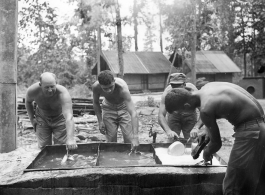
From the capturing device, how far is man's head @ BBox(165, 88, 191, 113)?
307 cm

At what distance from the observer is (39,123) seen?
5047 millimetres

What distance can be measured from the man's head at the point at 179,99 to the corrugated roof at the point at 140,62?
20145 mm

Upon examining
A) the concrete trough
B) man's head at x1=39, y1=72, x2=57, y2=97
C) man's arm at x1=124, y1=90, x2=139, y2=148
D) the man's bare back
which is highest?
man's head at x1=39, y1=72, x2=57, y2=97

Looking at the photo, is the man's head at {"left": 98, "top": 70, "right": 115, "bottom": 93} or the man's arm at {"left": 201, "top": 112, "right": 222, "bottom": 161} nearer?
the man's arm at {"left": 201, "top": 112, "right": 222, "bottom": 161}

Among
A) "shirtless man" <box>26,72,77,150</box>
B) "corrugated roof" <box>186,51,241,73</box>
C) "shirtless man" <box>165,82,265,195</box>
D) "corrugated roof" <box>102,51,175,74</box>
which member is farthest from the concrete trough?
"corrugated roof" <box>186,51,241,73</box>

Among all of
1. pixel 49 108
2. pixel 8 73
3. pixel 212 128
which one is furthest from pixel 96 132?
pixel 212 128

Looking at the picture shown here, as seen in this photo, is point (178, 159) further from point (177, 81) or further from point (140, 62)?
point (140, 62)

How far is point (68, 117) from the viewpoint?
435 centimetres

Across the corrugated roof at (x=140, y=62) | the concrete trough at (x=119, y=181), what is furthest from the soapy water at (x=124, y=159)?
the corrugated roof at (x=140, y=62)

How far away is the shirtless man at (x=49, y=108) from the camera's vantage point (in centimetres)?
447

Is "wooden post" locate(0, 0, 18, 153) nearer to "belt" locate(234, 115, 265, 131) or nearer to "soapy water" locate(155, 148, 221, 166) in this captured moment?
"soapy water" locate(155, 148, 221, 166)

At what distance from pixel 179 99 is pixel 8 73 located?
2.84 m

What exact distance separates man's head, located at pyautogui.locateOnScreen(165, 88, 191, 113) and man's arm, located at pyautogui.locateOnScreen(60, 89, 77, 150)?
5.26 feet

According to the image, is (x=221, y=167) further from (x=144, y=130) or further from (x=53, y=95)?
(x=144, y=130)
